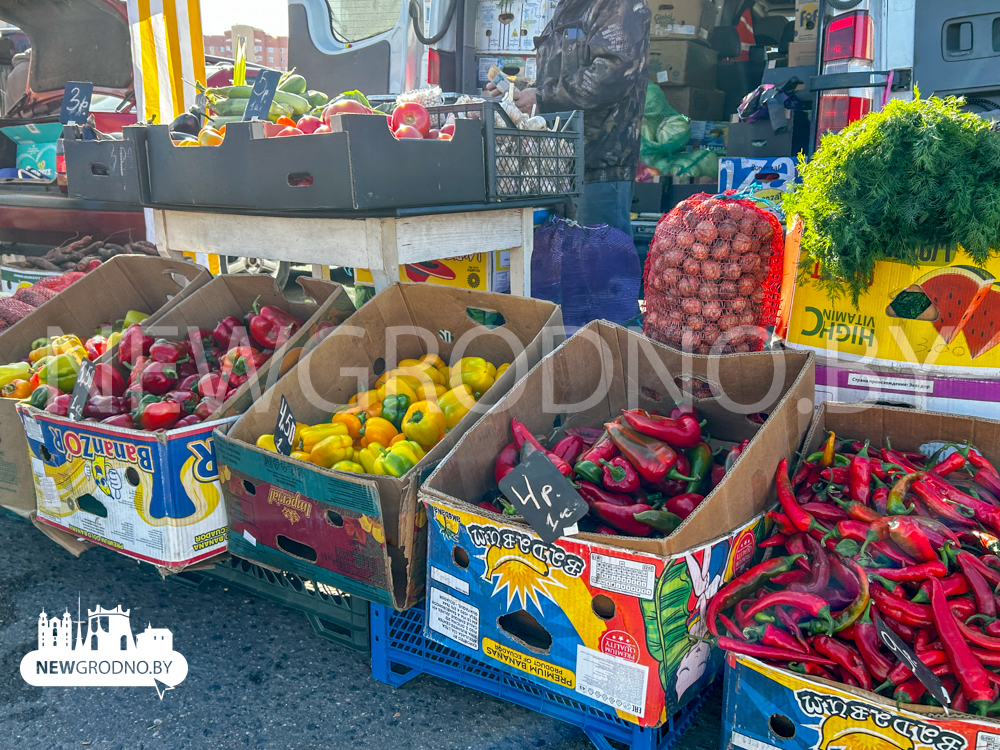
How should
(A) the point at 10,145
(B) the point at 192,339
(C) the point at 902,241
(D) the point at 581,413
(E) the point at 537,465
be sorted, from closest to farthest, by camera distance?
(E) the point at 537,465, (C) the point at 902,241, (D) the point at 581,413, (B) the point at 192,339, (A) the point at 10,145

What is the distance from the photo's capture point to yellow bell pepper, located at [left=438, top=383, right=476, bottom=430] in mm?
2514

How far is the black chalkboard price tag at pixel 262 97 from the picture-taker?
2.84 metres

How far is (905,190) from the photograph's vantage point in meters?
2.28

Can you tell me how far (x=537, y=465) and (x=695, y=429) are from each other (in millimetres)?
767

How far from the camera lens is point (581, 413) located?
8.35 ft

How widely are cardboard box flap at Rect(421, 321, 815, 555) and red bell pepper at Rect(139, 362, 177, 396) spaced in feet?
4.49

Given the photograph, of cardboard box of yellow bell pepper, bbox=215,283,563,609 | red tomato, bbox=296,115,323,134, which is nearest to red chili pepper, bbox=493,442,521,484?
cardboard box of yellow bell pepper, bbox=215,283,563,609

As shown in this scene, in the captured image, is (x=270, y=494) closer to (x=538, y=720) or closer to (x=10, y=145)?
(x=538, y=720)

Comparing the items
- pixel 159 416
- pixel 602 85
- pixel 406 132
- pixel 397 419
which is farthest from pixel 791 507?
pixel 602 85

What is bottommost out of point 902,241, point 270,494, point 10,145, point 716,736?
point 716,736

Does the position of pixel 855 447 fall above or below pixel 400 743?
above

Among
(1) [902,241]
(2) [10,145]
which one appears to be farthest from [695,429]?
(2) [10,145]

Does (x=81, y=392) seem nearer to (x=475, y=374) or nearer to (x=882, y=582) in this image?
(x=475, y=374)

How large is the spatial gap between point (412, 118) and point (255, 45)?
22193 millimetres
